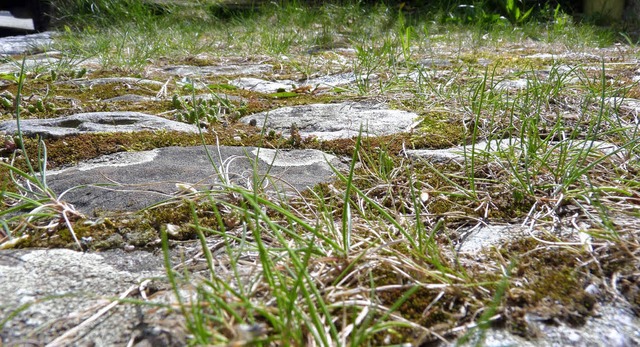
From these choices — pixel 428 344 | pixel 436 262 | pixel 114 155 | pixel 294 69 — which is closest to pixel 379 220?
pixel 436 262

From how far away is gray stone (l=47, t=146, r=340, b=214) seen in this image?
128cm

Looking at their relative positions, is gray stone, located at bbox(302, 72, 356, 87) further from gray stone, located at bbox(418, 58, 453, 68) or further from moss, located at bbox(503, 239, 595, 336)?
moss, located at bbox(503, 239, 595, 336)

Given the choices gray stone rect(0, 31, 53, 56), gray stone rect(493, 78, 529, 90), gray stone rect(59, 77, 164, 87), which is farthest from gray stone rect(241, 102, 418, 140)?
gray stone rect(0, 31, 53, 56)

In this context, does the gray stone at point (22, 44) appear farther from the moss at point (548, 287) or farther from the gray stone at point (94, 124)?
the moss at point (548, 287)

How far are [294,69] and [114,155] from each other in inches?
74.6

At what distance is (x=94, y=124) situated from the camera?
6.31 feet

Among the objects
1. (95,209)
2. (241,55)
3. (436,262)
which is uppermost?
(436,262)

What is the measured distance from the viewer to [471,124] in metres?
1.92

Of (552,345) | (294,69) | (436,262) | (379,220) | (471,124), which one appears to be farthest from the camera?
(294,69)

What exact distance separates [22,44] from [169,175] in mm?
3637

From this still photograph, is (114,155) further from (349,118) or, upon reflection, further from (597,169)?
(597,169)

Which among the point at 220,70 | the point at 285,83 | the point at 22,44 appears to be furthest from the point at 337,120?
the point at 22,44

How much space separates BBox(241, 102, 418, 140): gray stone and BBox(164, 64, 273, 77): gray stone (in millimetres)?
1059

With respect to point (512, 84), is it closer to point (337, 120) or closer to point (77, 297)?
point (337, 120)
